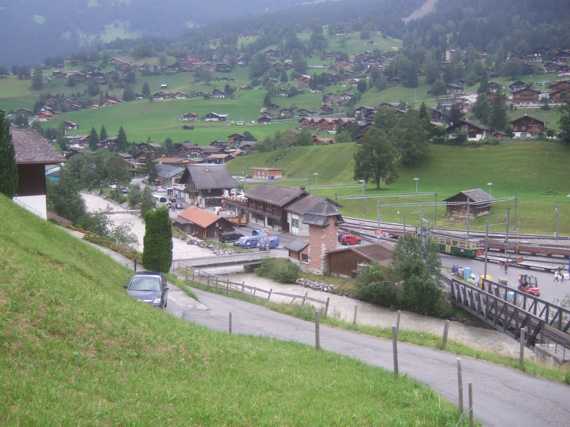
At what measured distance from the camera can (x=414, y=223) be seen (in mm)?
59062

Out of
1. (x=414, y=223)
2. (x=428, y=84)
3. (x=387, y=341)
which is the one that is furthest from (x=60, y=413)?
(x=428, y=84)

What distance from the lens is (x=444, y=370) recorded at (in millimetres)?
14539

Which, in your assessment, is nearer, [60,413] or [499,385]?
[60,413]

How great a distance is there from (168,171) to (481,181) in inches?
1921

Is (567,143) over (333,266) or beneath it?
over

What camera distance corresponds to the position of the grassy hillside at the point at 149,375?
8234 millimetres

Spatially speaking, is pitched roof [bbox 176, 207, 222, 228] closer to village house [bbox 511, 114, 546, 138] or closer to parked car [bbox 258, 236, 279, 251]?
parked car [bbox 258, 236, 279, 251]

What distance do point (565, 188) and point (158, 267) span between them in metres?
50.7

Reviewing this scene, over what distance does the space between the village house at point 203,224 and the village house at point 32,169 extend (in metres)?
32.6

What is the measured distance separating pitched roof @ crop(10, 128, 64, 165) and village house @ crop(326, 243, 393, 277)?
2071 centimetres

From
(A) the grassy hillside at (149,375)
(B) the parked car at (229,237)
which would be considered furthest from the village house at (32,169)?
(B) the parked car at (229,237)

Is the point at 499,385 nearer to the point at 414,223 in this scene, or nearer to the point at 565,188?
the point at 414,223

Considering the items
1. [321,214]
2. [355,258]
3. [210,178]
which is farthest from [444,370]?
[210,178]

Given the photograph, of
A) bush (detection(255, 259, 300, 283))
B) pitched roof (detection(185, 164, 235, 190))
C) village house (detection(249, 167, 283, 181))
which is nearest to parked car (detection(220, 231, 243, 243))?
bush (detection(255, 259, 300, 283))
